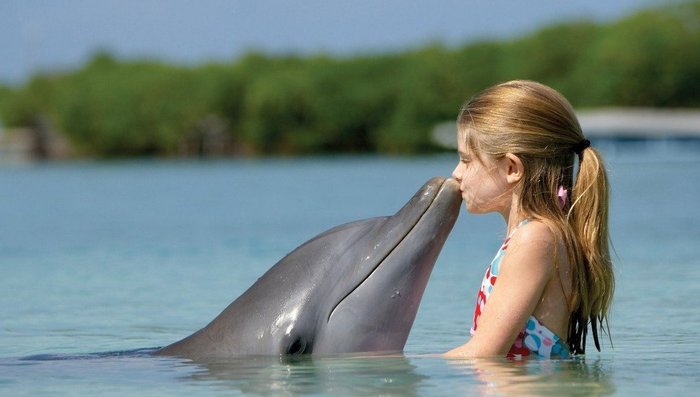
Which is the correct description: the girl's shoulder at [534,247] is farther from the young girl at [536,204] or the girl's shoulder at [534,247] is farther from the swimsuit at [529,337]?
the swimsuit at [529,337]

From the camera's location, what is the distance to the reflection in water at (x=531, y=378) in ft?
18.4

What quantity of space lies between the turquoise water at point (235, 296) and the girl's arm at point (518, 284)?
0.24 metres

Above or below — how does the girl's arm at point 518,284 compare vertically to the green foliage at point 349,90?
below

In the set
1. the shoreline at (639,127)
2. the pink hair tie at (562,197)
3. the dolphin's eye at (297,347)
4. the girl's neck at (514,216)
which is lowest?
the dolphin's eye at (297,347)

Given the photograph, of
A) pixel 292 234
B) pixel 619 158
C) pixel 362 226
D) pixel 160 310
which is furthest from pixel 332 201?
pixel 619 158

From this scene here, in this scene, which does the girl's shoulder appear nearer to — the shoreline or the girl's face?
the girl's face

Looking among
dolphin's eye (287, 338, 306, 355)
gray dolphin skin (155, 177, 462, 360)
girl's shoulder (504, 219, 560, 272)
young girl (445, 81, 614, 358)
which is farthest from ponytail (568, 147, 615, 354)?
Result: dolphin's eye (287, 338, 306, 355)

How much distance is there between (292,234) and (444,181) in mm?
13383

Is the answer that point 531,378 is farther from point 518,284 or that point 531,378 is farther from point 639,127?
point 639,127

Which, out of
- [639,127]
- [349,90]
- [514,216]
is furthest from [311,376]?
[349,90]

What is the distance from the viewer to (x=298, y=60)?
12550 cm

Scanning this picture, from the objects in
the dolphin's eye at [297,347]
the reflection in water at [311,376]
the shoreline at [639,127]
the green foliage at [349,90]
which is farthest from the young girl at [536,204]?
the green foliage at [349,90]

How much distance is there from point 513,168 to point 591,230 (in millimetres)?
405

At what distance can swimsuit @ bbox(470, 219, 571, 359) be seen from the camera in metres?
5.72
